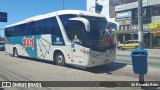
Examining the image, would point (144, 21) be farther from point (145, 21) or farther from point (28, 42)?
point (28, 42)

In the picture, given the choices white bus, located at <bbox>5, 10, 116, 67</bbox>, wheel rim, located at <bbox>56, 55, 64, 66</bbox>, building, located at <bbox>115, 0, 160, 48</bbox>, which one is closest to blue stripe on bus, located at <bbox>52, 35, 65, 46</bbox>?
white bus, located at <bbox>5, 10, 116, 67</bbox>

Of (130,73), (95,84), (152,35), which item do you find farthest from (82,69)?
(152,35)

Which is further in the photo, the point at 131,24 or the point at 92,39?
the point at 131,24

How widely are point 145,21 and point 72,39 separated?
3609 centimetres

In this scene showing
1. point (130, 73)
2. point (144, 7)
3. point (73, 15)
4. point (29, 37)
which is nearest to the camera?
point (130, 73)

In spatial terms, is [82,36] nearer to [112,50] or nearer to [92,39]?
[92,39]

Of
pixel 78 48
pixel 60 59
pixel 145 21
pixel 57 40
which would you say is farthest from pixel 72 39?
pixel 145 21

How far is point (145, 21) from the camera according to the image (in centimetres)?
4753

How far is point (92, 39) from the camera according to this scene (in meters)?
12.9

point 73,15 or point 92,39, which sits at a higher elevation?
point 73,15

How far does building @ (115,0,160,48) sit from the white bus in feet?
100

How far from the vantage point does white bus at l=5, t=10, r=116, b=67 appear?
12.9m

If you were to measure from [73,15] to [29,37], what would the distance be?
20.2 feet

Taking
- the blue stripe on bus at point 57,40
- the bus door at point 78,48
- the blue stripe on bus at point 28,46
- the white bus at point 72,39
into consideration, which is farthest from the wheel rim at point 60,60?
the blue stripe on bus at point 28,46
